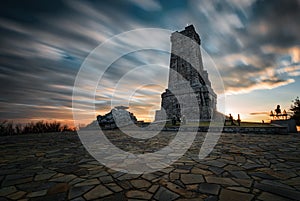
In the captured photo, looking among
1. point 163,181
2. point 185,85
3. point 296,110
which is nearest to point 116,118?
point 185,85

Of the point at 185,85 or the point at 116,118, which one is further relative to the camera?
the point at 185,85

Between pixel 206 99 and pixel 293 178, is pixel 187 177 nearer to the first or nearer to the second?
pixel 293 178

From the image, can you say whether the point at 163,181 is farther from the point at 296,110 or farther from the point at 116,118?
the point at 296,110

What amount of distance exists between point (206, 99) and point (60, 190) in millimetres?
21013

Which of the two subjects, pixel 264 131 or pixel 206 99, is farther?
pixel 206 99

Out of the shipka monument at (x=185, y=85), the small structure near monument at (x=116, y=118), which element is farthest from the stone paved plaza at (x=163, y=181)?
the shipka monument at (x=185, y=85)

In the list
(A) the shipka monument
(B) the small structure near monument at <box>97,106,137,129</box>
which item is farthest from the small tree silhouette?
(B) the small structure near monument at <box>97,106,137,129</box>

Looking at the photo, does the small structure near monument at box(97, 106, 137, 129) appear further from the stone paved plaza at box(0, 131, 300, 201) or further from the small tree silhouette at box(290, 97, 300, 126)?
the small tree silhouette at box(290, 97, 300, 126)

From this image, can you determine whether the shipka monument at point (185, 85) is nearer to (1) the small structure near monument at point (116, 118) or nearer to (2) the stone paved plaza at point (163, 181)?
(1) the small structure near monument at point (116, 118)

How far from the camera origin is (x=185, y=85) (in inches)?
907

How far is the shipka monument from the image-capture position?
68.7 feet

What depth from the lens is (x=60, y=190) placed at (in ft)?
7.77

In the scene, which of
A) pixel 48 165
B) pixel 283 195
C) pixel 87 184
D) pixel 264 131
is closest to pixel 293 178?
pixel 283 195

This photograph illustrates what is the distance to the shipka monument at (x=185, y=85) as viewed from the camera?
2095 cm
